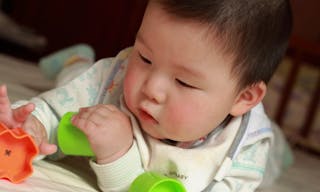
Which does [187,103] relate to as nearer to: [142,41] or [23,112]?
[142,41]

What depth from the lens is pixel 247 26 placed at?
87 centimetres

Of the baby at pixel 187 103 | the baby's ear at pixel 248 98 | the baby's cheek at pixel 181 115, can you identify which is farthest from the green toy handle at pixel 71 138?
the baby's ear at pixel 248 98

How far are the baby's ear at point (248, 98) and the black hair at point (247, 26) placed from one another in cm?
2

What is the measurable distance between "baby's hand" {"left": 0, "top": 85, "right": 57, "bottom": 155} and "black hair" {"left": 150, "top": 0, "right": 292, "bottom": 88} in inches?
10.2

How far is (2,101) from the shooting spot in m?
0.78

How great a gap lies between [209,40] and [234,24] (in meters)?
0.05

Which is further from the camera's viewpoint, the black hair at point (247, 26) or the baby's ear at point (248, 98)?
the baby's ear at point (248, 98)

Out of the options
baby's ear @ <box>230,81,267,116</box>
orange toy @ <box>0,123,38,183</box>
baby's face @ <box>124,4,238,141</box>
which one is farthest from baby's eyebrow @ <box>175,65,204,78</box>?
orange toy @ <box>0,123,38,183</box>

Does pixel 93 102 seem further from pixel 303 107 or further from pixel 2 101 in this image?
pixel 303 107

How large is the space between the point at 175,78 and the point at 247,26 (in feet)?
0.45

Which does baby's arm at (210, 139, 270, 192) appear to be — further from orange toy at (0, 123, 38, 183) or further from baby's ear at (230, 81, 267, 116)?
orange toy at (0, 123, 38, 183)

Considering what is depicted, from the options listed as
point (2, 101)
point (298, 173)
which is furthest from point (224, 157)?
point (298, 173)

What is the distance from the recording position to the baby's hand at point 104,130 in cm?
85

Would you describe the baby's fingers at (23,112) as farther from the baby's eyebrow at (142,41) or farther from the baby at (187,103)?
the baby's eyebrow at (142,41)
